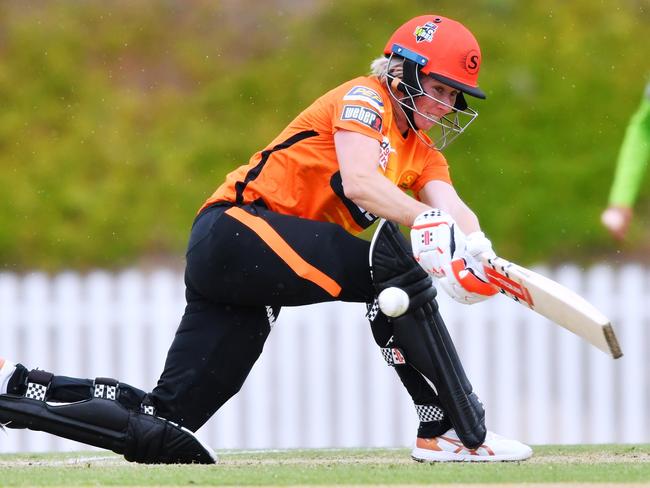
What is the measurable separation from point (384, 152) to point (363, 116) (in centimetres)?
18

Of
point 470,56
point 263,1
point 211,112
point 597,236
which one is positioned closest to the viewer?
point 470,56

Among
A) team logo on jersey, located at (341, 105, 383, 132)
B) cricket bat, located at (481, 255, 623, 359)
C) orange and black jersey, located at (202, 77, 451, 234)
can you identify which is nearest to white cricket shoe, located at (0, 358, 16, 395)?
orange and black jersey, located at (202, 77, 451, 234)

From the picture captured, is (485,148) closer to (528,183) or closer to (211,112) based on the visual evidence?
(528,183)

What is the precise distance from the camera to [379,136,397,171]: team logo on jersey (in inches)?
160

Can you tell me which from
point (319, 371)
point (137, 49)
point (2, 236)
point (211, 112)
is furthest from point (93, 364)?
point (137, 49)

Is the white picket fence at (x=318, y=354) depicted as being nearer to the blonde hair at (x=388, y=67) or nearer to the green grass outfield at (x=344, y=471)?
the green grass outfield at (x=344, y=471)

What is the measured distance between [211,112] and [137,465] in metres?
7.16

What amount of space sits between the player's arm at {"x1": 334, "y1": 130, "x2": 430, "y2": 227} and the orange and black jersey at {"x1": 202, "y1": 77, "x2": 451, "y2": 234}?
4.3 inches

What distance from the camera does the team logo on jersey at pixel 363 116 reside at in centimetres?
395

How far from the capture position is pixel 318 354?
762 cm

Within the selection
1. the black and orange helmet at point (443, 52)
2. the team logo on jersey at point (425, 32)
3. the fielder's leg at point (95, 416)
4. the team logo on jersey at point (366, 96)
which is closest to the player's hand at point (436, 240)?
the team logo on jersey at point (366, 96)

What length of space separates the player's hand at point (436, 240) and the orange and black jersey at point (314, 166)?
328mm

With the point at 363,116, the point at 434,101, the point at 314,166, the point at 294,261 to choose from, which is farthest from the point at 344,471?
the point at 434,101

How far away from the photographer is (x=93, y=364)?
7.67 m
